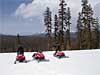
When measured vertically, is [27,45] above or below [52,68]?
above

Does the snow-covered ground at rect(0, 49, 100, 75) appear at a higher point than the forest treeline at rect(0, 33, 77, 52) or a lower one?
lower

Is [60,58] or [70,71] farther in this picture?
[60,58]

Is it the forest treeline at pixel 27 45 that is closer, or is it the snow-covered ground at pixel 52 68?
the snow-covered ground at pixel 52 68

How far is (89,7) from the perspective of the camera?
185 feet

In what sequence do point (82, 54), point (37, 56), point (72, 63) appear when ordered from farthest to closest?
point (82, 54)
point (37, 56)
point (72, 63)

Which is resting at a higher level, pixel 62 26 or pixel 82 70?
pixel 62 26

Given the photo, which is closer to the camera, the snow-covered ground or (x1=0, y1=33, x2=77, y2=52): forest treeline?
the snow-covered ground

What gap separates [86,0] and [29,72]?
38731 millimetres

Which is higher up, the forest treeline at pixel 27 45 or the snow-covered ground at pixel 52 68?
the forest treeline at pixel 27 45

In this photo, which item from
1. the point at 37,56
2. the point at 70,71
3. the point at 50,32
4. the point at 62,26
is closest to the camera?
the point at 70,71

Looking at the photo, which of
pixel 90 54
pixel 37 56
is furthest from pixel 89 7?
pixel 37 56

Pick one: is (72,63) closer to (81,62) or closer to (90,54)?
(81,62)

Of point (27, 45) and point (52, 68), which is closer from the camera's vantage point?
point (52, 68)

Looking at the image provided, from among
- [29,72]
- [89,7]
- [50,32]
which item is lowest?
[29,72]
